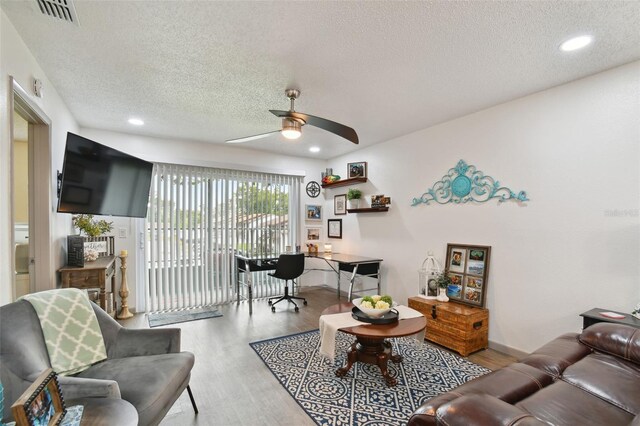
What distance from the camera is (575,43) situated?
202cm

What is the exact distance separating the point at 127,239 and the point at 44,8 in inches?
124

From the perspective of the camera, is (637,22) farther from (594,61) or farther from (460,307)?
(460,307)

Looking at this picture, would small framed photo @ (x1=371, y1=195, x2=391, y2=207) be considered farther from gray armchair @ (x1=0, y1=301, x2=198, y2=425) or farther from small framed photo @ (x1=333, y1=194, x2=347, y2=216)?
gray armchair @ (x1=0, y1=301, x2=198, y2=425)

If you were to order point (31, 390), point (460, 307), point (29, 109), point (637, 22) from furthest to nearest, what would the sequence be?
point (460, 307), point (29, 109), point (637, 22), point (31, 390)

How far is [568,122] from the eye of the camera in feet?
8.50

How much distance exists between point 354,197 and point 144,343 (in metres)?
3.67

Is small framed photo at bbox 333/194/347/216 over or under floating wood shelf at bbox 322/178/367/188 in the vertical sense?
under

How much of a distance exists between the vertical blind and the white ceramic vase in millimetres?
3007

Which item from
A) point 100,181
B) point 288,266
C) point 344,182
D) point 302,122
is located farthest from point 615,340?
point 100,181

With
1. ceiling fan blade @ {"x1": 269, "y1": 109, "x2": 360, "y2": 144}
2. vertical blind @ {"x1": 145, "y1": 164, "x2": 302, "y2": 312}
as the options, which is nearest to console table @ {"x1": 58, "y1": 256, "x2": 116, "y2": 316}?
vertical blind @ {"x1": 145, "y1": 164, "x2": 302, "y2": 312}

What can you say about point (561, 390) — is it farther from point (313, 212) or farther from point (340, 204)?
point (313, 212)

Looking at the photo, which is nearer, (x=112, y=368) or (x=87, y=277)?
(x=112, y=368)

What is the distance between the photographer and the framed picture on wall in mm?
3158

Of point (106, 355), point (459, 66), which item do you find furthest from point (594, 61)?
point (106, 355)
